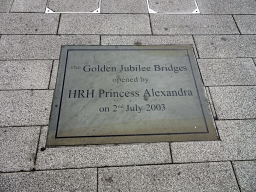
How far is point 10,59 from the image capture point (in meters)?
2.69

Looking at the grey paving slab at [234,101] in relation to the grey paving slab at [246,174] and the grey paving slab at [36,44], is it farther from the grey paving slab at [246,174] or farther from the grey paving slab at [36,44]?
the grey paving slab at [36,44]

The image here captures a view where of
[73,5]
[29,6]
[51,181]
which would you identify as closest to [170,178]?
[51,181]

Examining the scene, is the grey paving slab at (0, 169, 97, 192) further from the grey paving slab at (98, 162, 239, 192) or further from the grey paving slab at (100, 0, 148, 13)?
the grey paving slab at (100, 0, 148, 13)

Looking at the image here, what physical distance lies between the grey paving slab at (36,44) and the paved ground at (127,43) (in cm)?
1

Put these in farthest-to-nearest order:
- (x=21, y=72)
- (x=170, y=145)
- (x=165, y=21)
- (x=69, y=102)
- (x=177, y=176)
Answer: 1. (x=165, y=21)
2. (x=21, y=72)
3. (x=69, y=102)
4. (x=170, y=145)
5. (x=177, y=176)

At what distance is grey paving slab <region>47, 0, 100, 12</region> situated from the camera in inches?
127

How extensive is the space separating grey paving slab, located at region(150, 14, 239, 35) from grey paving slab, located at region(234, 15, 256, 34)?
0.10m

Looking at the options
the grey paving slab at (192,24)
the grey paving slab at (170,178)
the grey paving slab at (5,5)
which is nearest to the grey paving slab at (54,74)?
the grey paving slab at (170,178)

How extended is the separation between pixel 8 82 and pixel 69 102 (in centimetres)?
85

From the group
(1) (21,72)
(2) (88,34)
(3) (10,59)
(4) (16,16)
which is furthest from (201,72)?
(4) (16,16)

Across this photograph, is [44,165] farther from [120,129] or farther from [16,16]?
[16,16]

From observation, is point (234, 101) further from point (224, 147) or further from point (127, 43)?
point (127, 43)

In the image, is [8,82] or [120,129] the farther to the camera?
[8,82]

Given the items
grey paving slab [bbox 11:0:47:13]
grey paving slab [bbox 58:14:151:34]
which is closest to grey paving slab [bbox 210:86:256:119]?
grey paving slab [bbox 58:14:151:34]
